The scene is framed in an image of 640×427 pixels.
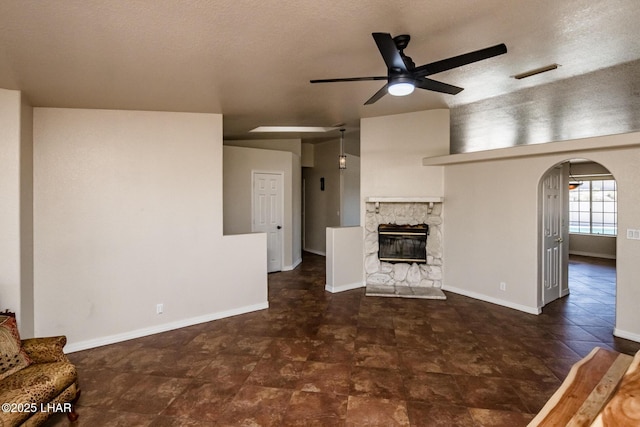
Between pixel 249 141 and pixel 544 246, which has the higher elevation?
pixel 249 141

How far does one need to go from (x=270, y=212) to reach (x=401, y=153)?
9.84 feet

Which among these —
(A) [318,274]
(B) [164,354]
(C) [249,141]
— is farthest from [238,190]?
(B) [164,354]

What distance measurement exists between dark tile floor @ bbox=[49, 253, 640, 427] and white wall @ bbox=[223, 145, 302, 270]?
7.71ft

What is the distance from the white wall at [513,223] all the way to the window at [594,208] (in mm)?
5936

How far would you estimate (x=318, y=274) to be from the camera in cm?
640

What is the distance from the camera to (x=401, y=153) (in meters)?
5.11

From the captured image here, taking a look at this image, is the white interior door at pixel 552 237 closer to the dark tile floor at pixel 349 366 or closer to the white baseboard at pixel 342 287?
the dark tile floor at pixel 349 366

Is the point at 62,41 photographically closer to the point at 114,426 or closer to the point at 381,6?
the point at 381,6

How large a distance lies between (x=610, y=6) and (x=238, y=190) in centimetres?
547

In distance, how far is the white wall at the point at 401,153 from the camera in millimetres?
4980

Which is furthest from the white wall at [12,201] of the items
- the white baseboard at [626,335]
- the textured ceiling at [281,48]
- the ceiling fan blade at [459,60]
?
the white baseboard at [626,335]

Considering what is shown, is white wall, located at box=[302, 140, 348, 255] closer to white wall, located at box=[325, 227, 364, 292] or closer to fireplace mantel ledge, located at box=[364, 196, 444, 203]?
white wall, located at box=[325, 227, 364, 292]

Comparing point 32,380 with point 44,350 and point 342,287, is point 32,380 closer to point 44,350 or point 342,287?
point 44,350

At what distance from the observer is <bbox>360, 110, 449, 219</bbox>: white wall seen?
4.98 meters
